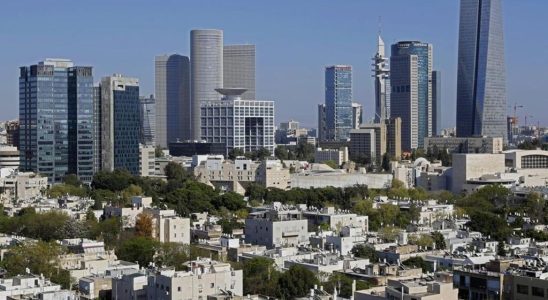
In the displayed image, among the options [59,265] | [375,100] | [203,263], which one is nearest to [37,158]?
[59,265]

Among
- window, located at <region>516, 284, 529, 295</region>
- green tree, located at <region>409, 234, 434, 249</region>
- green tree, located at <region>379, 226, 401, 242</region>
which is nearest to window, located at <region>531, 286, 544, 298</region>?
window, located at <region>516, 284, 529, 295</region>

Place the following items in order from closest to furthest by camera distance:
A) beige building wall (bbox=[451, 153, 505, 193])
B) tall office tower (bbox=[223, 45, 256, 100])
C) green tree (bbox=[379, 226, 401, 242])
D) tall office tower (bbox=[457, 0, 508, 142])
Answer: green tree (bbox=[379, 226, 401, 242]) → beige building wall (bbox=[451, 153, 505, 193]) → tall office tower (bbox=[457, 0, 508, 142]) → tall office tower (bbox=[223, 45, 256, 100])

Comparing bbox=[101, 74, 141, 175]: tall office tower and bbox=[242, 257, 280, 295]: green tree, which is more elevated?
bbox=[101, 74, 141, 175]: tall office tower

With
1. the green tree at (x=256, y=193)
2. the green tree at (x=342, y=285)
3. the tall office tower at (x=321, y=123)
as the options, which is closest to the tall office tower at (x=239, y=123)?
the green tree at (x=256, y=193)

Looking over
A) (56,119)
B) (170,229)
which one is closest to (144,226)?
(170,229)

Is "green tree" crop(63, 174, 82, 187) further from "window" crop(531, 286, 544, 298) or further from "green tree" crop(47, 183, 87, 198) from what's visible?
"window" crop(531, 286, 544, 298)

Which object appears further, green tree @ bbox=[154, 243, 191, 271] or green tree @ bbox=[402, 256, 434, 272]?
green tree @ bbox=[154, 243, 191, 271]

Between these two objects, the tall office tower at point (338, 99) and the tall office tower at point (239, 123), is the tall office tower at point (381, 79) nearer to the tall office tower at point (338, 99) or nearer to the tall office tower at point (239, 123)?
the tall office tower at point (338, 99)
